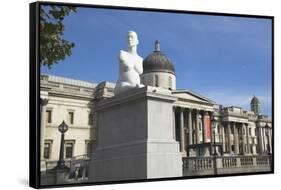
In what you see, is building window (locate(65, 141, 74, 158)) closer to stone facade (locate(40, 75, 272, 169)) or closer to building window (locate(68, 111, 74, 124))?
stone facade (locate(40, 75, 272, 169))

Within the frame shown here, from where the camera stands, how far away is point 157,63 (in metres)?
9.94

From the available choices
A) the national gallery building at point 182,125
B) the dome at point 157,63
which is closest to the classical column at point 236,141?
the national gallery building at point 182,125

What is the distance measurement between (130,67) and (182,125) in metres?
1.53

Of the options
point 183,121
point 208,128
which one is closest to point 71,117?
point 183,121

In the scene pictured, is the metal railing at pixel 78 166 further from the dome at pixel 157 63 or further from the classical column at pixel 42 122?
the dome at pixel 157 63

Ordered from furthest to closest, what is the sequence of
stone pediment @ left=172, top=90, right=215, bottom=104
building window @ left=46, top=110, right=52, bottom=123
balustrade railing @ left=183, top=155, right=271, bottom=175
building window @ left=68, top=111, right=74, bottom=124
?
stone pediment @ left=172, top=90, right=215, bottom=104 → balustrade railing @ left=183, top=155, right=271, bottom=175 → building window @ left=68, top=111, right=74, bottom=124 → building window @ left=46, top=110, right=52, bottom=123

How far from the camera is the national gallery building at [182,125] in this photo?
893 cm

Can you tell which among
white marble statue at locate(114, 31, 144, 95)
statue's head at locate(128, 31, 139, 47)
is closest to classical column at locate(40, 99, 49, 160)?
white marble statue at locate(114, 31, 144, 95)

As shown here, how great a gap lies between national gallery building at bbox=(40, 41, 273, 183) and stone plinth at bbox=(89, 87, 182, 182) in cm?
19

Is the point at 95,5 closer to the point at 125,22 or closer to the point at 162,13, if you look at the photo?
the point at 125,22

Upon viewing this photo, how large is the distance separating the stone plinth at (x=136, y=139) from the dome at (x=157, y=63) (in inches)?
18.6

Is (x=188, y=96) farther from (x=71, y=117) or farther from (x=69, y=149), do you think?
(x=69, y=149)

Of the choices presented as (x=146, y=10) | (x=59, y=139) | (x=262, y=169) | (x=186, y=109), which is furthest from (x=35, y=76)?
(x=262, y=169)

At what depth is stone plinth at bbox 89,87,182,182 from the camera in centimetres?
945
